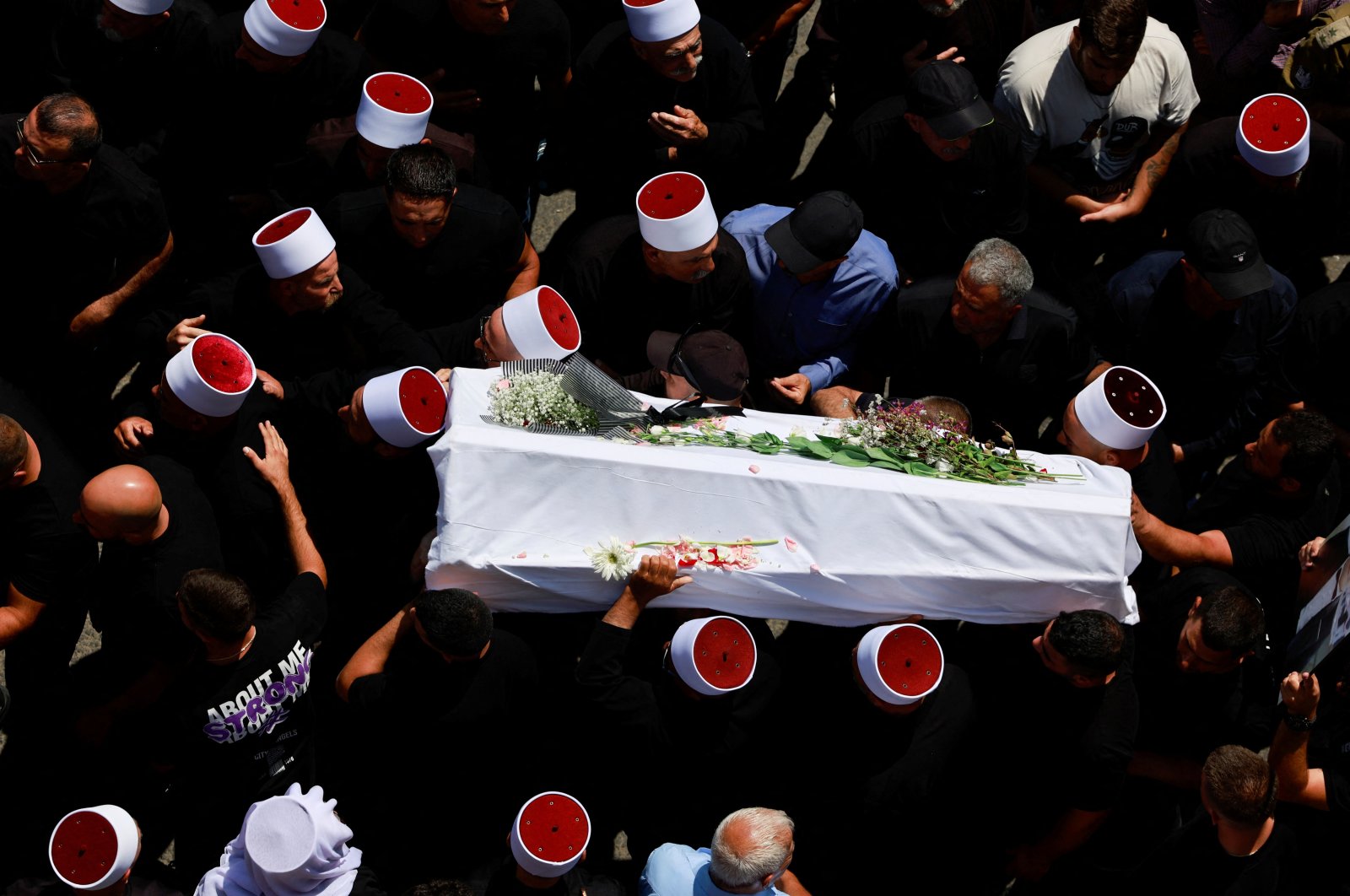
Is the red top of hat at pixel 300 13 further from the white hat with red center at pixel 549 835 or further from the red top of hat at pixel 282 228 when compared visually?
the white hat with red center at pixel 549 835

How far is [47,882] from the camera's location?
4516 mm

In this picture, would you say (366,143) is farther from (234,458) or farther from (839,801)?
(839,801)

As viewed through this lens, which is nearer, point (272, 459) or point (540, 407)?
point (540, 407)

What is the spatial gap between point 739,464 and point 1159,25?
139 inches

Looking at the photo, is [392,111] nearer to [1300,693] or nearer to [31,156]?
[31,156]

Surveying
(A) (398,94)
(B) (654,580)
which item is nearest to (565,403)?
(B) (654,580)

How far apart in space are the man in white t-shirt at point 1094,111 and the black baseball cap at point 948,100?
1.53 ft

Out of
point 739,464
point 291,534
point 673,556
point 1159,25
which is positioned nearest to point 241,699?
point 291,534

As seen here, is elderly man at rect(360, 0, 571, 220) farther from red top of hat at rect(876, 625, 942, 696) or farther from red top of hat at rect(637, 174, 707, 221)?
red top of hat at rect(876, 625, 942, 696)

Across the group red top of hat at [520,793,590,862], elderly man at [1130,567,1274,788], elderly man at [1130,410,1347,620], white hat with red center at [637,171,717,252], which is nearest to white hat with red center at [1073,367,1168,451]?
elderly man at [1130,410,1347,620]

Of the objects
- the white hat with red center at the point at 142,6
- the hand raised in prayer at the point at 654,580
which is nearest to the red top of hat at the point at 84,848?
the hand raised in prayer at the point at 654,580

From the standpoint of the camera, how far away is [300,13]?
5062mm

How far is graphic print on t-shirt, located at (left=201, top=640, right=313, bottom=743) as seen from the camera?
14.8 feet

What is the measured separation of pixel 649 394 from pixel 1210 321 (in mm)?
2815
